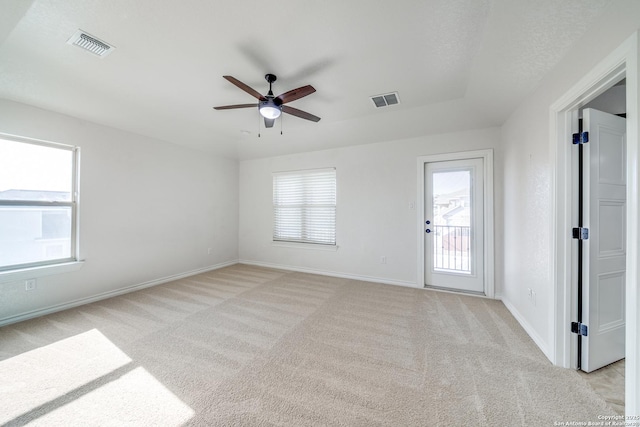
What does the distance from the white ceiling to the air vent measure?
0.05 m

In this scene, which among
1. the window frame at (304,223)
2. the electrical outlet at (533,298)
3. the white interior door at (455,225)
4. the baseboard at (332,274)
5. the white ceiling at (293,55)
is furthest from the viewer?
the window frame at (304,223)

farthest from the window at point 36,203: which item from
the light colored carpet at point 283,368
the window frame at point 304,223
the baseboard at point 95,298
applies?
the window frame at point 304,223

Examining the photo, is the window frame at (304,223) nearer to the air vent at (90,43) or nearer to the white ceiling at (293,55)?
the white ceiling at (293,55)

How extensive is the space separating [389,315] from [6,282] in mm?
4373

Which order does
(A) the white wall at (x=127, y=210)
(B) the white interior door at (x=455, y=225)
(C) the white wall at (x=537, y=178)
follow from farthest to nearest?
(B) the white interior door at (x=455, y=225), (A) the white wall at (x=127, y=210), (C) the white wall at (x=537, y=178)

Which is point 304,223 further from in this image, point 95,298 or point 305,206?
point 95,298

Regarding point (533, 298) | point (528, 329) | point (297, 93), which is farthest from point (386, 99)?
point (528, 329)

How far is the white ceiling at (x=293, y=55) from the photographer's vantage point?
1600 millimetres

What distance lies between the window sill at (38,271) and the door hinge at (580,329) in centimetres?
536

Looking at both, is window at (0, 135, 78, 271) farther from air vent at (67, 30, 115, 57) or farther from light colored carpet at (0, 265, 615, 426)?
air vent at (67, 30, 115, 57)

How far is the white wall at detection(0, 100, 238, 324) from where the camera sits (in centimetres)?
280

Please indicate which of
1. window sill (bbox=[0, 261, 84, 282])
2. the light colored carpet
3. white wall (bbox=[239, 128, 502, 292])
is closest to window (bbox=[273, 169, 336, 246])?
white wall (bbox=[239, 128, 502, 292])

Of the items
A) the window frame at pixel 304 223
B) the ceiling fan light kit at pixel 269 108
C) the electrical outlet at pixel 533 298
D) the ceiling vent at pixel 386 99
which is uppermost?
the ceiling vent at pixel 386 99

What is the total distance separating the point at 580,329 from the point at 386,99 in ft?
9.52
